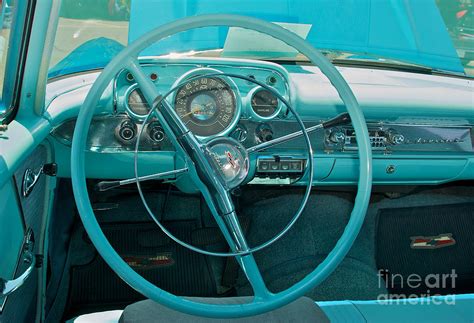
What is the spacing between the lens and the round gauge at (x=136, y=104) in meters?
1.74

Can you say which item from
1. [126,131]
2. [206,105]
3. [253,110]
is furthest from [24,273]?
[253,110]

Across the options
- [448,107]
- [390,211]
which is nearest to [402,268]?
[390,211]

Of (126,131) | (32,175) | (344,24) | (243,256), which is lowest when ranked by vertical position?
(243,256)

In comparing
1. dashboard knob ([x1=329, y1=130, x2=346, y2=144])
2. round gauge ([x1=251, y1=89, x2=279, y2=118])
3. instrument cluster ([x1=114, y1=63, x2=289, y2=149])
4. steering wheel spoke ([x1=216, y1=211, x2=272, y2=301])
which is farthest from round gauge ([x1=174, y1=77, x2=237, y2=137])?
dashboard knob ([x1=329, y1=130, x2=346, y2=144])

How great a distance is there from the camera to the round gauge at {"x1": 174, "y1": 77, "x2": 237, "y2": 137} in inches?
66.6

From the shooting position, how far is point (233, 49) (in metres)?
1.93

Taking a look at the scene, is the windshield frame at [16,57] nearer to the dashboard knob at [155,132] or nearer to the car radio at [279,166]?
the dashboard knob at [155,132]

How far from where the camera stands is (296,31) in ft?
6.38

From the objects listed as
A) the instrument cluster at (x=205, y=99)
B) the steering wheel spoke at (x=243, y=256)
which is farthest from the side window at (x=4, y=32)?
the steering wheel spoke at (x=243, y=256)

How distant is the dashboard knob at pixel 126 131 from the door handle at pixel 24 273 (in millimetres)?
436

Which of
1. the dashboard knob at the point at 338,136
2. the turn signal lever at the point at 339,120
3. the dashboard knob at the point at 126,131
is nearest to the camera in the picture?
the turn signal lever at the point at 339,120

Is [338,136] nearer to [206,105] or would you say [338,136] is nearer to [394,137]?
[394,137]

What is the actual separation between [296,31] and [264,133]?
41 cm

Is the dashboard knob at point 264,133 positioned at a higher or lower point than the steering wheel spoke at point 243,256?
higher
